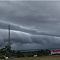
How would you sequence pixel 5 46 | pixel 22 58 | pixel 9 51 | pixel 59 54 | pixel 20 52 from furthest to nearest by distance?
pixel 59 54 → pixel 5 46 → pixel 9 51 → pixel 20 52 → pixel 22 58

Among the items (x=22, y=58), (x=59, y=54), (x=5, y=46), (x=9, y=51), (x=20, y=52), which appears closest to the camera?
(x=22, y=58)

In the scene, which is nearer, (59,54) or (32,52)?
(32,52)

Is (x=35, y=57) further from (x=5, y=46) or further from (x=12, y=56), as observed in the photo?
(x=5, y=46)

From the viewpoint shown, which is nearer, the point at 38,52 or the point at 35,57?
the point at 35,57

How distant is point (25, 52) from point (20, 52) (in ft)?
3.21

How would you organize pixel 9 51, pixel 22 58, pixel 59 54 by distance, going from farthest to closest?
pixel 59 54, pixel 9 51, pixel 22 58

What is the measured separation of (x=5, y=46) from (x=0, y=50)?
102 centimetres

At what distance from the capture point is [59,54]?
103 ft

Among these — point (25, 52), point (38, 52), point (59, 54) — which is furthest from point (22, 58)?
point (59, 54)

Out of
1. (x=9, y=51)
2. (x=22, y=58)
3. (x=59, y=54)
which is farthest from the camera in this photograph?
(x=59, y=54)

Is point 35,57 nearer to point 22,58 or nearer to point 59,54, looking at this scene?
point 22,58

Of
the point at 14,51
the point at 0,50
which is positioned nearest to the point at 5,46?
the point at 0,50

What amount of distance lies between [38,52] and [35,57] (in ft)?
7.56

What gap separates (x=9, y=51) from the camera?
1082 inches
